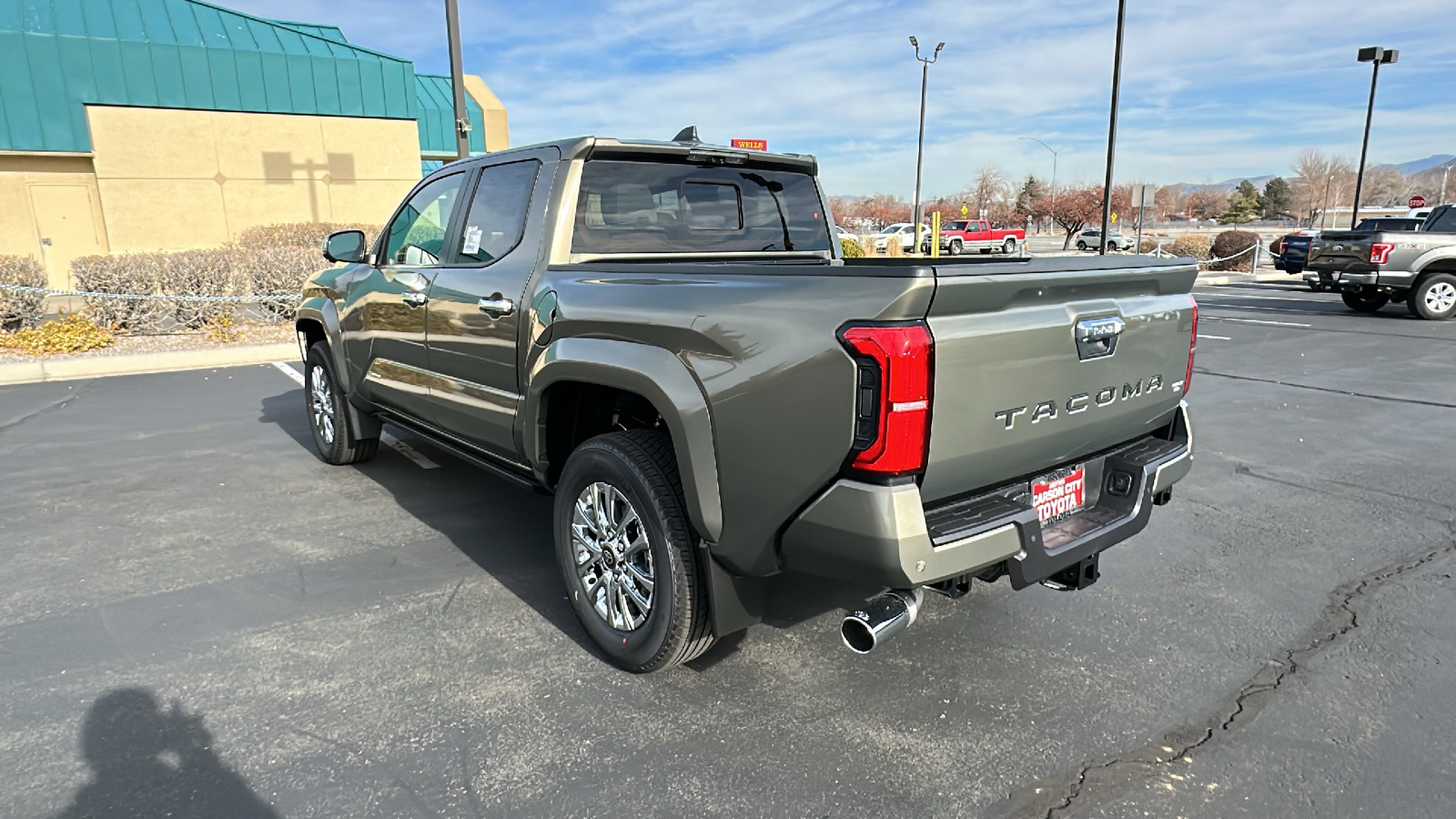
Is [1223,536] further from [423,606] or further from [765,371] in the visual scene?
[423,606]

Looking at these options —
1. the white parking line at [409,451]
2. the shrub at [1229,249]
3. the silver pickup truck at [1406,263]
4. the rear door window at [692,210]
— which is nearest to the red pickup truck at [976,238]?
the shrub at [1229,249]

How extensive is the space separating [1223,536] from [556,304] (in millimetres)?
3615

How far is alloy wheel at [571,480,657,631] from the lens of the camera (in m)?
3.09

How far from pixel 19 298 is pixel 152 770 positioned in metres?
11.4

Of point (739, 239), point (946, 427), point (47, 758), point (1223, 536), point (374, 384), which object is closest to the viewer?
point (946, 427)

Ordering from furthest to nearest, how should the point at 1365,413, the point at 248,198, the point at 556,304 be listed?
the point at 248,198 → the point at 1365,413 → the point at 556,304

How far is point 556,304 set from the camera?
3.35 m

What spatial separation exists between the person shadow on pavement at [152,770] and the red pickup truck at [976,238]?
36572mm

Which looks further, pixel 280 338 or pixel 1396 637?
pixel 280 338

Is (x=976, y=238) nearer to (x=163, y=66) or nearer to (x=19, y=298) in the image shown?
(x=163, y=66)

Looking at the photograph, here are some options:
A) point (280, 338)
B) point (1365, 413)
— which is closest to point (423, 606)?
point (1365, 413)

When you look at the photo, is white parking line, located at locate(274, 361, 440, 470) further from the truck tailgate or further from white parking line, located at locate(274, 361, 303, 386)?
the truck tailgate

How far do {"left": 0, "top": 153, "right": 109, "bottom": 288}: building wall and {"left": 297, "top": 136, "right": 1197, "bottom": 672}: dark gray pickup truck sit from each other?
20.5 metres

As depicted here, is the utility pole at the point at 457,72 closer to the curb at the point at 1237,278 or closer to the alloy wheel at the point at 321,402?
the alloy wheel at the point at 321,402
